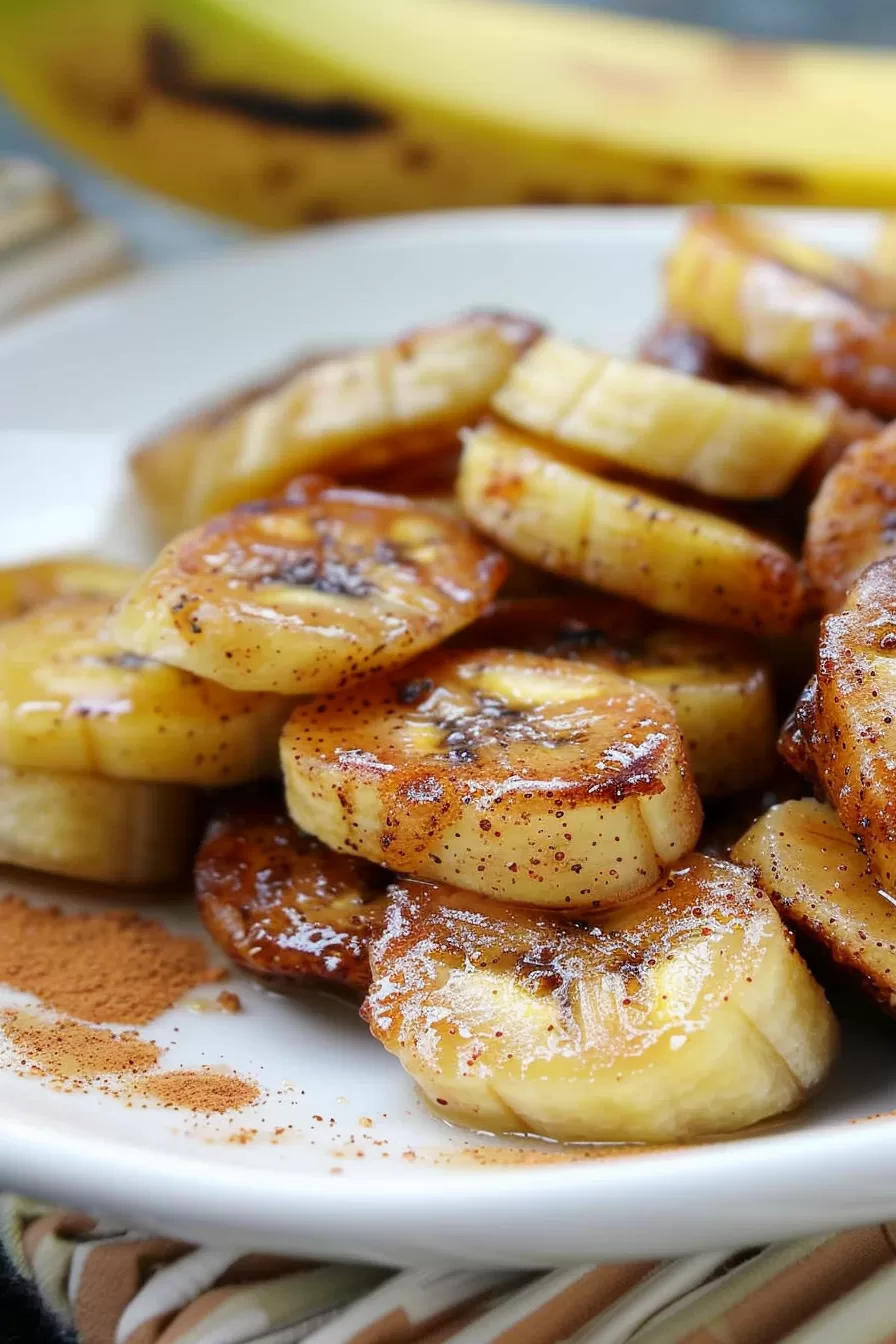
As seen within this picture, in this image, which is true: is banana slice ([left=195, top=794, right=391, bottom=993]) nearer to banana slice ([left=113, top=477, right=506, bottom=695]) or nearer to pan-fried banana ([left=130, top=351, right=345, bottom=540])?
banana slice ([left=113, top=477, right=506, bottom=695])

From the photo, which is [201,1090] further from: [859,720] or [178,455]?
[178,455]

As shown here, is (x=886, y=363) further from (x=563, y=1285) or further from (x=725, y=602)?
(x=563, y=1285)

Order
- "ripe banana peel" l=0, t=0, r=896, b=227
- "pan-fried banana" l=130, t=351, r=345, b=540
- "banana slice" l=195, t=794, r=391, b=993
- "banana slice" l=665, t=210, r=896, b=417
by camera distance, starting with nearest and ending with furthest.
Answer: "banana slice" l=195, t=794, r=391, b=993, "banana slice" l=665, t=210, r=896, b=417, "pan-fried banana" l=130, t=351, r=345, b=540, "ripe banana peel" l=0, t=0, r=896, b=227

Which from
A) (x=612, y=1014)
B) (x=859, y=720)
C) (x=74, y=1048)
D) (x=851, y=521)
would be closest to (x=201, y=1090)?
(x=74, y=1048)

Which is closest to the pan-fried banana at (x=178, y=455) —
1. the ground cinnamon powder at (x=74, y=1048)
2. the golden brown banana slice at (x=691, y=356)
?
the golden brown banana slice at (x=691, y=356)

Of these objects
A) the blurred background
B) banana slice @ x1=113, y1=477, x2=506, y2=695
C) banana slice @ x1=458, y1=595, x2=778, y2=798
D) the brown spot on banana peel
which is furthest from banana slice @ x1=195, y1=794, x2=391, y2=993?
the brown spot on banana peel

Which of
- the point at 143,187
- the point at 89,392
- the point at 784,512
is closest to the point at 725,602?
the point at 784,512

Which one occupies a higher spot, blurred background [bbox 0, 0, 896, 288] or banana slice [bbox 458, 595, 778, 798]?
blurred background [bbox 0, 0, 896, 288]
